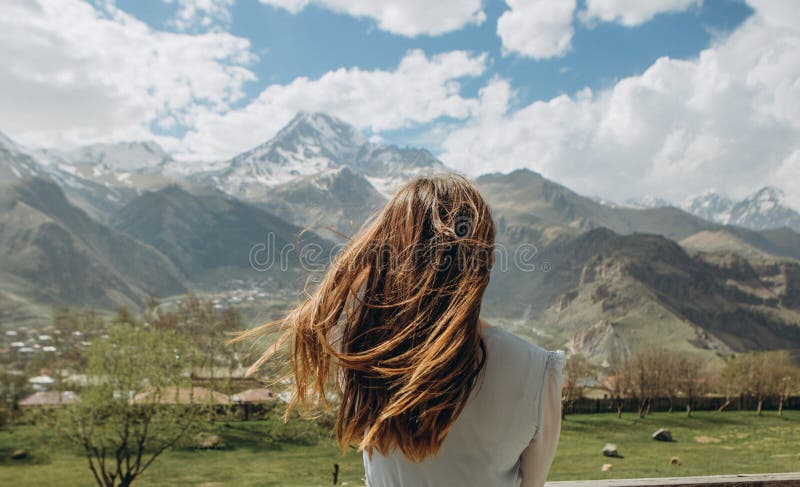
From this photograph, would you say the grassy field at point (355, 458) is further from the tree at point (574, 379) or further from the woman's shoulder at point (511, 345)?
the woman's shoulder at point (511, 345)

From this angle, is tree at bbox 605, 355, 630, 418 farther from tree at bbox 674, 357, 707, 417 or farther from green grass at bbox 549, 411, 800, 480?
tree at bbox 674, 357, 707, 417

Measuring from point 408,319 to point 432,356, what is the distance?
→ 16 centimetres

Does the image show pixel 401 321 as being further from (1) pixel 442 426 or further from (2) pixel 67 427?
(2) pixel 67 427

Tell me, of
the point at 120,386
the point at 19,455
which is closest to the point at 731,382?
the point at 120,386

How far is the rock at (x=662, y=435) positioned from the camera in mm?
43656

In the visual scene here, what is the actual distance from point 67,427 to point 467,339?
94.2 feet

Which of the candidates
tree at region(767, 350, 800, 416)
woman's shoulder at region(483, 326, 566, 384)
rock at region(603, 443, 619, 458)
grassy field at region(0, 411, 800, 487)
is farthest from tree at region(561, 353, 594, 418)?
woman's shoulder at region(483, 326, 566, 384)

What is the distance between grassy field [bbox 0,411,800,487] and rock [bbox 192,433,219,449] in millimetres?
727

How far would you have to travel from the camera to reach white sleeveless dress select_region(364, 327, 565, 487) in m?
1.69

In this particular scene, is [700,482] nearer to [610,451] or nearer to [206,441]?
[610,451]

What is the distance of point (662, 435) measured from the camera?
4381 cm

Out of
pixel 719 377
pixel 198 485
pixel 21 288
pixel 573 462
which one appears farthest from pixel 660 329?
pixel 21 288

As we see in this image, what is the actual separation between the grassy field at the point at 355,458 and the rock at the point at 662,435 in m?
0.59

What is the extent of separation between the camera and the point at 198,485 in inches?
1193
